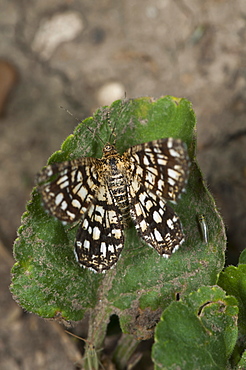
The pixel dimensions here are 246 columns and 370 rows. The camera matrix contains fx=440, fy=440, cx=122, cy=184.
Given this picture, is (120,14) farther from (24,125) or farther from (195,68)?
(24,125)

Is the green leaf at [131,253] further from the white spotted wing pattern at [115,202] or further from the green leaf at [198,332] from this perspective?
the green leaf at [198,332]

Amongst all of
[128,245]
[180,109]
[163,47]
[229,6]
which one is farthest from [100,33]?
[128,245]

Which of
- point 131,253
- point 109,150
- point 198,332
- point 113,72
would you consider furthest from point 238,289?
point 113,72

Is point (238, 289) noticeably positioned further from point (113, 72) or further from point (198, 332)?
point (113, 72)

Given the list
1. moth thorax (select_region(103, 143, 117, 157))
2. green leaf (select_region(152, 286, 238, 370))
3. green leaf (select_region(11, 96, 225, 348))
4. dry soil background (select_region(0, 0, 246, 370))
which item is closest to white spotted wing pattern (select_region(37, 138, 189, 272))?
moth thorax (select_region(103, 143, 117, 157))

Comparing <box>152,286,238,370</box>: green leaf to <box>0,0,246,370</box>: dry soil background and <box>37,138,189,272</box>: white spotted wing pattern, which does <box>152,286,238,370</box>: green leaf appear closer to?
<box>37,138,189,272</box>: white spotted wing pattern
